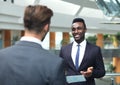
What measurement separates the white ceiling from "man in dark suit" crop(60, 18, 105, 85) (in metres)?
19.8

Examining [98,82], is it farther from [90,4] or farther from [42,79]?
[90,4]

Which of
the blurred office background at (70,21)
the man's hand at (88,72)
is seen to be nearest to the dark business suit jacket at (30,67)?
the man's hand at (88,72)

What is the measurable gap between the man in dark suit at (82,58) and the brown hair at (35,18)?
1.55 metres

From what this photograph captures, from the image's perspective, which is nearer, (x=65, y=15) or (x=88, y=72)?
(x=88, y=72)

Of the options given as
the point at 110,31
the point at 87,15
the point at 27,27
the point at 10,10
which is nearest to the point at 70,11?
the point at 87,15

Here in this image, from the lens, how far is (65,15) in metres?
32.8

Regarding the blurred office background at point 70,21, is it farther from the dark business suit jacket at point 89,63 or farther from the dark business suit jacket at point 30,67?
the dark business suit jacket at point 30,67

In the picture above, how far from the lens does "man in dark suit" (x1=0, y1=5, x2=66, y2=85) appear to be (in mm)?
2010

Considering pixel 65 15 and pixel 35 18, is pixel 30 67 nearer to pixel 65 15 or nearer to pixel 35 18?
pixel 35 18

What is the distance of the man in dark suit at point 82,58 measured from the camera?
11.9ft

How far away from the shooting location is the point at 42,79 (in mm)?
2010

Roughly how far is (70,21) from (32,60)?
31762 millimetres

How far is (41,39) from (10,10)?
23000 mm

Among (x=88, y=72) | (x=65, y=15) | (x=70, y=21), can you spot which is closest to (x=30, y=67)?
(x=88, y=72)
